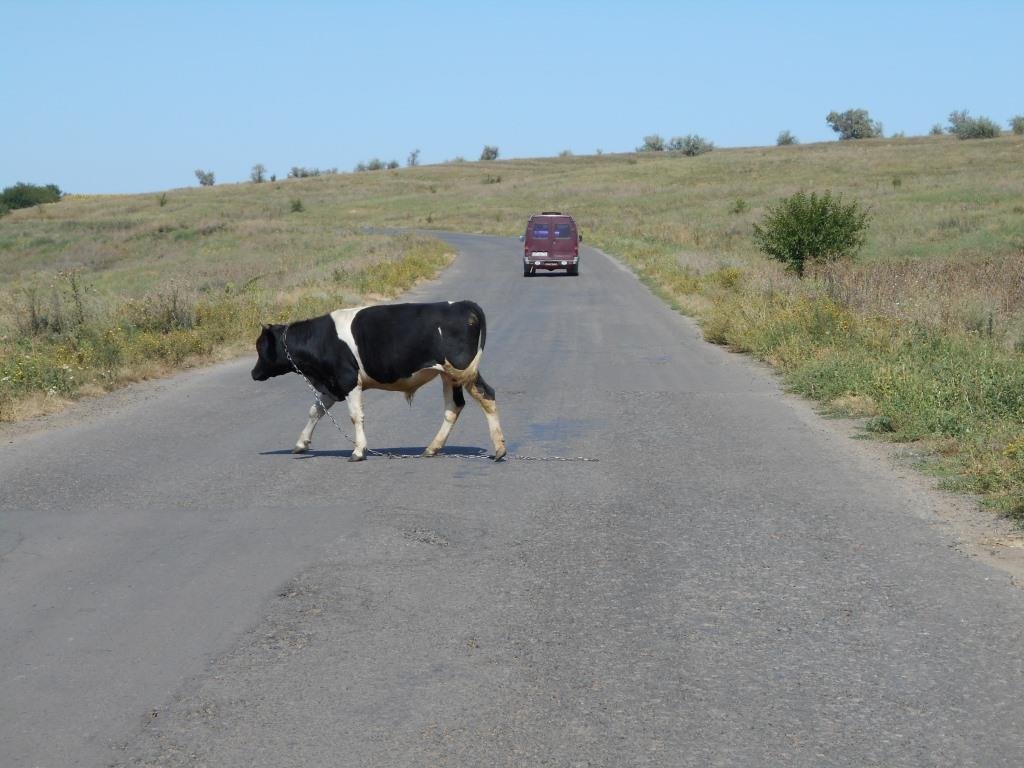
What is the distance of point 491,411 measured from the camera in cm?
1077

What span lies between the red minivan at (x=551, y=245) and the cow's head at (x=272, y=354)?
3321 centimetres

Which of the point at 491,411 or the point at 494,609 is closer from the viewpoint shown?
the point at 494,609

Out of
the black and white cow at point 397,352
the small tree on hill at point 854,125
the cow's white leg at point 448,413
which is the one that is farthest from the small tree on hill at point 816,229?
the small tree on hill at point 854,125

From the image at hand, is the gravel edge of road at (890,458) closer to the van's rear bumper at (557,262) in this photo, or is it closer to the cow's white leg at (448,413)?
the cow's white leg at (448,413)

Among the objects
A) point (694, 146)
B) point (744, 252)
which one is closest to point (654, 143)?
point (694, 146)

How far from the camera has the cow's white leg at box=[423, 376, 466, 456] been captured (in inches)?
435

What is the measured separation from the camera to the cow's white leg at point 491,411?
35.1ft

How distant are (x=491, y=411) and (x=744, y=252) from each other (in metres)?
41.7

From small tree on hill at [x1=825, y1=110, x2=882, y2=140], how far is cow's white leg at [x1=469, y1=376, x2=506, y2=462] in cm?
16827

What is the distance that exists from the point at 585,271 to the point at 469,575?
128 feet

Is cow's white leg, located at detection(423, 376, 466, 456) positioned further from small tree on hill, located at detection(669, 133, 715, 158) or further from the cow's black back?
small tree on hill, located at detection(669, 133, 715, 158)

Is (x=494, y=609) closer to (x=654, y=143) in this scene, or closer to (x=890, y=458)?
(x=890, y=458)

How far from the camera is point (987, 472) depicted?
31.3ft

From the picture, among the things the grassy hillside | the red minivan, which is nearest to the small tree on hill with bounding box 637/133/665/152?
the grassy hillside
